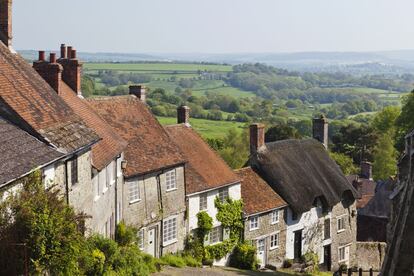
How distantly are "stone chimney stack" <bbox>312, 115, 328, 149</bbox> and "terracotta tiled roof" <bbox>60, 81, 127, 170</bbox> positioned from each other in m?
21.2

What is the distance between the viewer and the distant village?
1681 centimetres

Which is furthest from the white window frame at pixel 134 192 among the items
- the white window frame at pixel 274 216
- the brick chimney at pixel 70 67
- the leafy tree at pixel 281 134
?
the leafy tree at pixel 281 134

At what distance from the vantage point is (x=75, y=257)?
1470cm

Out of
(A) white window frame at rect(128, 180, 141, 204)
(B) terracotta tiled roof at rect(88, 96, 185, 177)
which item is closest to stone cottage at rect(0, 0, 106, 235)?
(A) white window frame at rect(128, 180, 141, 204)

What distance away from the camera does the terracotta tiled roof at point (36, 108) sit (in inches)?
636

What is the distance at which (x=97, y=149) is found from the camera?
21906mm

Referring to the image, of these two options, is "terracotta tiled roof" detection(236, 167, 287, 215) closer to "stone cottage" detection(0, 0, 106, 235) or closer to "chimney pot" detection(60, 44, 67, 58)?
"chimney pot" detection(60, 44, 67, 58)

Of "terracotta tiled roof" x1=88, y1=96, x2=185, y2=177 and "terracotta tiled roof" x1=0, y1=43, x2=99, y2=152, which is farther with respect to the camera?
"terracotta tiled roof" x1=88, y1=96, x2=185, y2=177

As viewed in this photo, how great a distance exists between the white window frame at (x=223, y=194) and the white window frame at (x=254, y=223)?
2068 mm

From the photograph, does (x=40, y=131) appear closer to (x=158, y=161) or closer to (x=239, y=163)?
(x=158, y=161)

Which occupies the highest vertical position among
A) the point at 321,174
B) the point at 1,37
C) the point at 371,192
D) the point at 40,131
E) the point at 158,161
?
the point at 1,37

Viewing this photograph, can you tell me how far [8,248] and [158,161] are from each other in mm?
15000

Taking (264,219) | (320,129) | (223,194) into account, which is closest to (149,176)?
(223,194)

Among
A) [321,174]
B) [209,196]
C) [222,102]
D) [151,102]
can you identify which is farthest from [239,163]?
[222,102]
